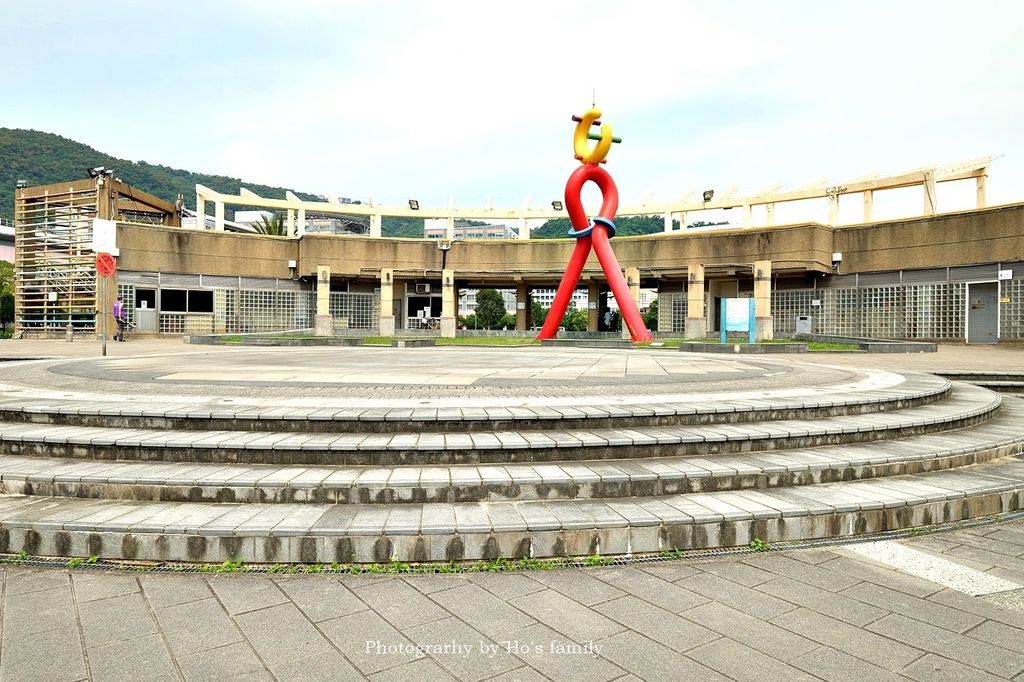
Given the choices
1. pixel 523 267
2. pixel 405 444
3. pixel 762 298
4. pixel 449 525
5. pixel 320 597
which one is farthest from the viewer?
pixel 523 267

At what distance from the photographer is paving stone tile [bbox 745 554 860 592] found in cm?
353

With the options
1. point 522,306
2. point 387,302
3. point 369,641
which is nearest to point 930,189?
point 522,306

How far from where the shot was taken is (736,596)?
11.0ft

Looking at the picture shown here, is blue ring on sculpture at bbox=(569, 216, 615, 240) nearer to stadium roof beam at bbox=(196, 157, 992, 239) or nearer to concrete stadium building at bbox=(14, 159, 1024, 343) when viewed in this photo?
concrete stadium building at bbox=(14, 159, 1024, 343)

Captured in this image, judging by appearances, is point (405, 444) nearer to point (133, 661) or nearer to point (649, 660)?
point (133, 661)

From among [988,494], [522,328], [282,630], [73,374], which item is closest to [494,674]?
[282,630]

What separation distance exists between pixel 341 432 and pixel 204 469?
4.04ft

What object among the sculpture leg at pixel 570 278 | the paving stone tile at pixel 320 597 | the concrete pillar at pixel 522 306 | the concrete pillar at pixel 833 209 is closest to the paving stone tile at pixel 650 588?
the paving stone tile at pixel 320 597

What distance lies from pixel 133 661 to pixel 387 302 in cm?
3598

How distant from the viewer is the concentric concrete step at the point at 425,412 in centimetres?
571

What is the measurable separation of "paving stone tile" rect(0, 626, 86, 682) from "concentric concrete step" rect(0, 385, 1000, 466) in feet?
7.26

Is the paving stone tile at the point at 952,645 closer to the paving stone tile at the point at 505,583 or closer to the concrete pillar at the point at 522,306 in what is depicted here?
the paving stone tile at the point at 505,583

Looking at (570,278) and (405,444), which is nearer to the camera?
(405,444)

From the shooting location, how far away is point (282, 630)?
9.55 ft
